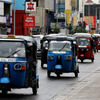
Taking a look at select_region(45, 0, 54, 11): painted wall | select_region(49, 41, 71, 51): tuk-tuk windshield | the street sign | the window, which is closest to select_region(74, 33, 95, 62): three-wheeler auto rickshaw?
select_region(49, 41, 71, 51): tuk-tuk windshield

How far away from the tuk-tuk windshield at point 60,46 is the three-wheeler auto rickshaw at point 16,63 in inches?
356

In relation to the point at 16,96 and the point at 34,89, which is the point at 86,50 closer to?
the point at 34,89

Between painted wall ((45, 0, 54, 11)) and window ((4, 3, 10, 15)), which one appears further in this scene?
painted wall ((45, 0, 54, 11))

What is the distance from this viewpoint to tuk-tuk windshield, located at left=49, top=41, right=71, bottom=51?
24.8 m

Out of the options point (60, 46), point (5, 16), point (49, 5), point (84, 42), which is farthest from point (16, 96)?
point (49, 5)

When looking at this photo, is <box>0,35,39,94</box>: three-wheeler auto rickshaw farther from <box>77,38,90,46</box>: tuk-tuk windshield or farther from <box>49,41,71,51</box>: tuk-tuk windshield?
<box>77,38,90,46</box>: tuk-tuk windshield

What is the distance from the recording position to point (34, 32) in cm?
11069

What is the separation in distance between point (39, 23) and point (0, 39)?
10166cm

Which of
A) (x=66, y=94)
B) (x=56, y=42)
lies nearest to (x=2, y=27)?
(x=56, y=42)

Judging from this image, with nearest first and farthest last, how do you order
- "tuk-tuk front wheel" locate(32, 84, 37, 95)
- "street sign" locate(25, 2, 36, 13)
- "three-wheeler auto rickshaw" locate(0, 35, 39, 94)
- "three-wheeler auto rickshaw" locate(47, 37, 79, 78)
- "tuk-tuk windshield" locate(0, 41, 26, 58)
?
"three-wheeler auto rickshaw" locate(0, 35, 39, 94)
"tuk-tuk windshield" locate(0, 41, 26, 58)
"tuk-tuk front wheel" locate(32, 84, 37, 95)
"three-wheeler auto rickshaw" locate(47, 37, 79, 78)
"street sign" locate(25, 2, 36, 13)

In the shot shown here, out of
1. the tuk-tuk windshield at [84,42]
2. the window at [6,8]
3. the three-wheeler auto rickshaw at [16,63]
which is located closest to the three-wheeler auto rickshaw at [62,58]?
the three-wheeler auto rickshaw at [16,63]

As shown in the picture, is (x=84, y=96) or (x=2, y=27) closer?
(x=84, y=96)

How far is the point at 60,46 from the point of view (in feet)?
82.2

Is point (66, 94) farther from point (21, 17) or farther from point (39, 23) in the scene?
point (39, 23)
